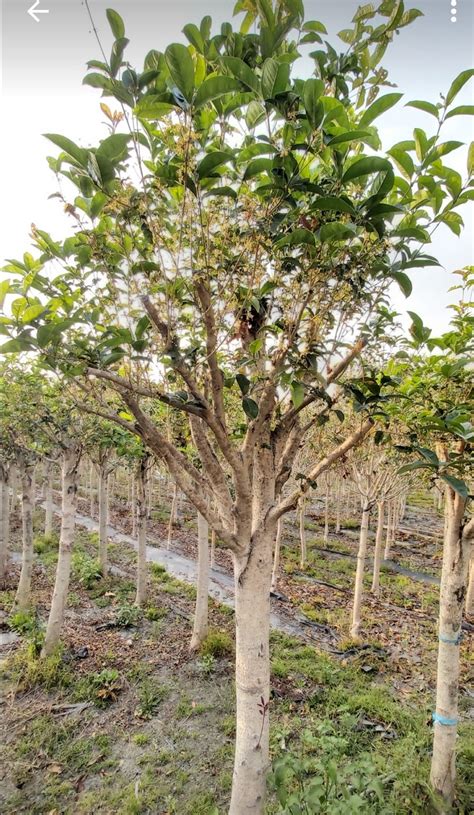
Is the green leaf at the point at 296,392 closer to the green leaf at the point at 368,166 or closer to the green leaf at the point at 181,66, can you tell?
the green leaf at the point at 368,166

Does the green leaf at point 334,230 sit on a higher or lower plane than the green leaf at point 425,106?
lower

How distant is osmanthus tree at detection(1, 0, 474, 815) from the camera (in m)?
1.60

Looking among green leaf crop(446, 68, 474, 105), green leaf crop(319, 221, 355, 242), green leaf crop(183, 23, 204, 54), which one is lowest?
green leaf crop(319, 221, 355, 242)

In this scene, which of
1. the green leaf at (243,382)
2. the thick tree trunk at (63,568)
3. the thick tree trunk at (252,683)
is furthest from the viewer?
the thick tree trunk at (63,568)

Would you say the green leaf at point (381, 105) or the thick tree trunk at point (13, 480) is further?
the thick tree trunk at point (13, 480)

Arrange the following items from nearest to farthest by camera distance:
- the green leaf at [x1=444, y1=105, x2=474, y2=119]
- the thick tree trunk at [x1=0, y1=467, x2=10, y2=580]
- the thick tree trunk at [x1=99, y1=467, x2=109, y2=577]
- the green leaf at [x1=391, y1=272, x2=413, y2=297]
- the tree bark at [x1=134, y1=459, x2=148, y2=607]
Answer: the green leaf at [x1=444, y1=105, x2=474, y2=119] < the green leaf at [x1=391, y1=272, x2=413, y2=297] < the tree bark at [x1=134, y1=459, x2=148, y2=607] < the thick tree trunk at [x1=0, y1=467, x2=10, y2=580] < the thick tree trunk at [x1=99, y1=467, x2=109, y2=577]

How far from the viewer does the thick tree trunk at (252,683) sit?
2.42 m

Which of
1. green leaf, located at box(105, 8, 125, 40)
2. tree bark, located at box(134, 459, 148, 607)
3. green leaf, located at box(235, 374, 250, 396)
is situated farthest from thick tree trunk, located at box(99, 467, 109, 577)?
green leaf, located at box(105, 8, 125, 40)

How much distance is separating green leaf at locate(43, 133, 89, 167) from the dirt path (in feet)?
31.0

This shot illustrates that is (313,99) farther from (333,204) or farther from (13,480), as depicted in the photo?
(13,480)

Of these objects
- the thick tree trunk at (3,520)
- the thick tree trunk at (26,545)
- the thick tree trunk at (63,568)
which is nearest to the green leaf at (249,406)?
the thick tree trunk at (63,568)

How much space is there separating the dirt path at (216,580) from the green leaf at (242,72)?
374 inches

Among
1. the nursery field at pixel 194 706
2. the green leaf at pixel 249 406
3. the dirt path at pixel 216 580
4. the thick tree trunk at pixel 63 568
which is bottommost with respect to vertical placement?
the dirt path at pixel 216 580

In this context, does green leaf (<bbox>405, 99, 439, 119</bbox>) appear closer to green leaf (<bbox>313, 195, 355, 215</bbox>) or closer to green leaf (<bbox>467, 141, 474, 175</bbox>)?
green leaf (<bbox>467, 141, 474, 175</bbox>)
